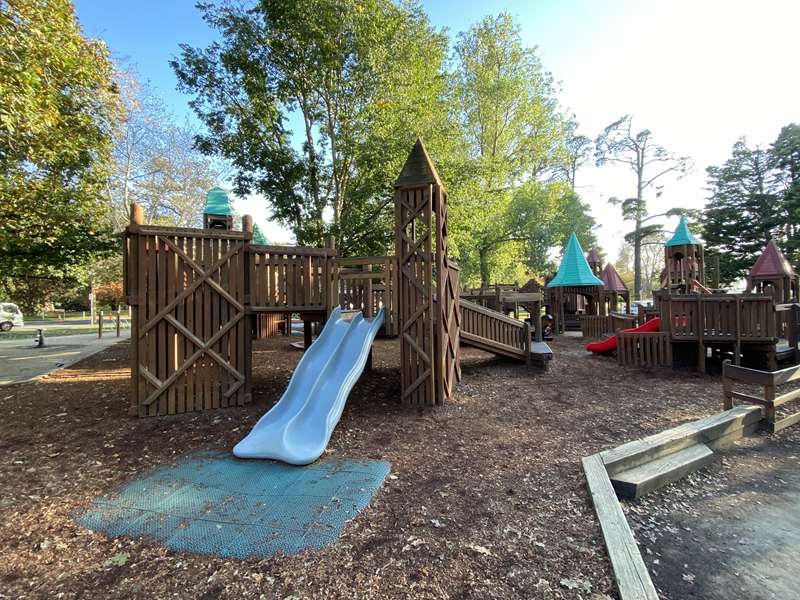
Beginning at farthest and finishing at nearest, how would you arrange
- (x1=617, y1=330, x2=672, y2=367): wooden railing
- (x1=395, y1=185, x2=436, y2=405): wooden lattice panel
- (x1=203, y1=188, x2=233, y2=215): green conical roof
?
(x1=203, y1=188, x2=233, y2=215): green conical roof → (x1=617, y1=330, x2=672, y2=367): wooden railing → (x1=395, y1=185, x2=436, y2=405): wooden lattice panel

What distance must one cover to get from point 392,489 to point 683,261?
18.7 meters

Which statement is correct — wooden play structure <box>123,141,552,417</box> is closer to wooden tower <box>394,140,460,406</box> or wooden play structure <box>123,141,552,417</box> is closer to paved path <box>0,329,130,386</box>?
wooden tower <box>394,140,460,406</box>

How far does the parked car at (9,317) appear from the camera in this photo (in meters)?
25.5

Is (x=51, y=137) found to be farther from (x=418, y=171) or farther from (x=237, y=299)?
(x=418, y=171)

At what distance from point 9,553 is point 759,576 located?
16.4 ft

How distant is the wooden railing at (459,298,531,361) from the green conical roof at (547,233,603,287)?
8.94 m

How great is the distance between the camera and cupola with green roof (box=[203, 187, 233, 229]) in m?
11.3

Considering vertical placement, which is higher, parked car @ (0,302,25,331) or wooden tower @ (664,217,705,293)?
wooden tower @ (664,217,705,293)

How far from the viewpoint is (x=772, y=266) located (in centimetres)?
1623

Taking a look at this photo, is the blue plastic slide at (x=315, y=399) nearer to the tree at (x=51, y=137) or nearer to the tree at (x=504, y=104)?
the tree at (x=51, y=137)

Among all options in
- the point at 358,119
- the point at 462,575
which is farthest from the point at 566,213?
the point at 462,575

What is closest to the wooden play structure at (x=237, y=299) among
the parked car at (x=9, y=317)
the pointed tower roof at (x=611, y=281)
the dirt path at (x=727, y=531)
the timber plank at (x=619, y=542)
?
the timber plank at (x=619, y=542)

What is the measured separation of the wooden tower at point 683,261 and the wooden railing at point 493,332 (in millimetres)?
11492

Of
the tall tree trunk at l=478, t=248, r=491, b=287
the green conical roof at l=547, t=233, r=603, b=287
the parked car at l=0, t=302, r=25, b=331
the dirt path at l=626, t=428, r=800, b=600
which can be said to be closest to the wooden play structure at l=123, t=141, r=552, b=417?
the dirt path at l=626, t=428, r=800, b=600
